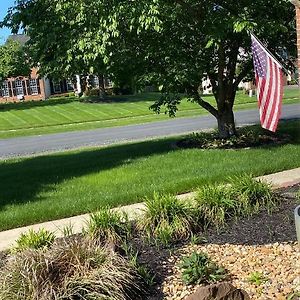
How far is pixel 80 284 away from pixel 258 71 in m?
3.54

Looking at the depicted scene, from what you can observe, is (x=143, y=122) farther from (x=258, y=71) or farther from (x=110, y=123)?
(x=258, y=71)

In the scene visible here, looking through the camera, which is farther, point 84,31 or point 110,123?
point 110,123

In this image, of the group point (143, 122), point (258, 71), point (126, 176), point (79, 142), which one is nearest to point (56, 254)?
point (258, 71)

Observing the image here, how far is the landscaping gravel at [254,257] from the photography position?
4.68 meters

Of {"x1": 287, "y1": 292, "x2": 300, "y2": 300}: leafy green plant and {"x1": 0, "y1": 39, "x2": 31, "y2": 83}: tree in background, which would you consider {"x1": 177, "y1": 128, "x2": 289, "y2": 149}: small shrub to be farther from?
{"x1": 0, "y1": 39, "x2": 31, "y2": 83}: tree in background

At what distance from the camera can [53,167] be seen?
40.2 feet

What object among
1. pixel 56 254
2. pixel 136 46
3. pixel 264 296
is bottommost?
pixel 264 296

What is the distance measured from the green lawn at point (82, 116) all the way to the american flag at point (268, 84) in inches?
742

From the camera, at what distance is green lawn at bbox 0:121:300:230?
8.21m

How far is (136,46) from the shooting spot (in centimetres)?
1282

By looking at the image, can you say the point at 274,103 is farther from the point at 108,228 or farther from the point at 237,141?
the point at 237,141

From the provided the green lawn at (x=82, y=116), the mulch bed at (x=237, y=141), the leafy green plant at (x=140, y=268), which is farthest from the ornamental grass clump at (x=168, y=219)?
the green lawn at (x=82, y=116)

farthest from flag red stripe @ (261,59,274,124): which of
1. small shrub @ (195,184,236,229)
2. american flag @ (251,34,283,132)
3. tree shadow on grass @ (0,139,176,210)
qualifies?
tree shadow on grass @ (0,139,176,210)

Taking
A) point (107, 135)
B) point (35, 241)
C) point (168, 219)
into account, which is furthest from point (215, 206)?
point (107, 135)
